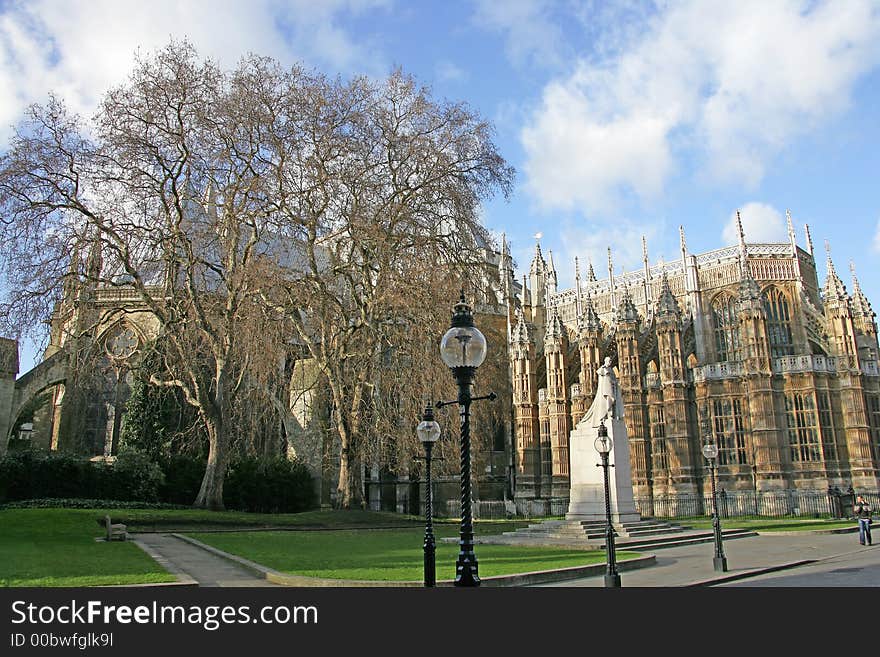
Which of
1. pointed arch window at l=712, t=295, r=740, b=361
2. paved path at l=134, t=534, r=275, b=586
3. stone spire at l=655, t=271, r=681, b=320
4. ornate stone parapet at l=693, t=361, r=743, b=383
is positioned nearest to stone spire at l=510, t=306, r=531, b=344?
stone spire at l=655, t=271, r=681, b=320

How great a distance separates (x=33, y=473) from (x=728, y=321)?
145 feet

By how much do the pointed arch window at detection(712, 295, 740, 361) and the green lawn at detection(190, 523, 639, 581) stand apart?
33.7 metres

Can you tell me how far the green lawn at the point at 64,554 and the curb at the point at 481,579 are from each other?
5.44ft

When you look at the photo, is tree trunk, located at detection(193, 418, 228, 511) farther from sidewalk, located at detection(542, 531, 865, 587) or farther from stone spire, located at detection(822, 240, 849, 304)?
stone spire, located at detection(822, 240, 849, 304)

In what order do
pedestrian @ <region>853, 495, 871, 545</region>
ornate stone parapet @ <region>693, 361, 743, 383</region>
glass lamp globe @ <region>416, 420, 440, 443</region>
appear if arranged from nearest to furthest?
glass lamp globe @ <region>416, 420, 440, 443</region>
pedestrian @ <region>853, 495, 871, 545</region>
ornate stone parapet @ <region>693, 361, 743, 383</region>

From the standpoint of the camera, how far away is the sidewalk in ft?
40.8

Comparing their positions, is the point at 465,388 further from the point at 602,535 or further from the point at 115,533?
the point at 115,533

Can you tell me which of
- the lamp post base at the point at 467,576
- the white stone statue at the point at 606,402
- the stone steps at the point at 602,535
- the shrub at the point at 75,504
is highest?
the white stone statue at the point at 606,402

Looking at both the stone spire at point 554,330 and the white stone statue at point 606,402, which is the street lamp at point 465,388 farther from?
the stone spire at point 554,330

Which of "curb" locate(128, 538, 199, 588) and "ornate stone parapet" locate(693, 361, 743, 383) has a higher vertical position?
"ornate stone parapet" locate(693, 361, 743, 383)

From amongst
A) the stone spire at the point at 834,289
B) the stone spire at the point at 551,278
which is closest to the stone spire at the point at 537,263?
the stone spire at the point at 551,278

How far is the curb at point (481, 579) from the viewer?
1060cm
